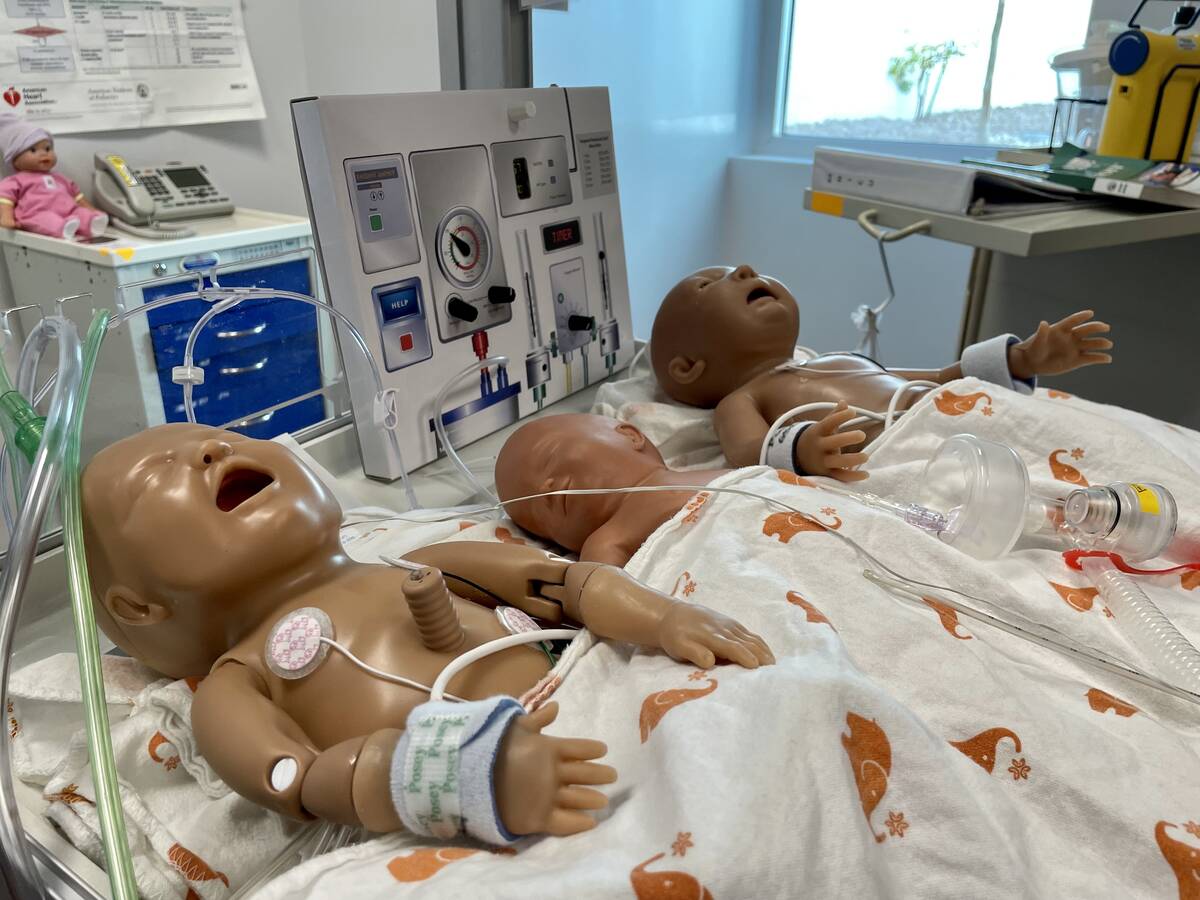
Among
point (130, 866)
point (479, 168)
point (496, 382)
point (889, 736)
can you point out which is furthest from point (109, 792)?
point (479, 168)

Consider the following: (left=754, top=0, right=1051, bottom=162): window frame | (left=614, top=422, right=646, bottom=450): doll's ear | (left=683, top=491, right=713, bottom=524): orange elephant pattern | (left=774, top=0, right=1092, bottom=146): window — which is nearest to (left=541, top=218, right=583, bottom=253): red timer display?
(left=614, top=422, right=646, bottom=450): doll's ear

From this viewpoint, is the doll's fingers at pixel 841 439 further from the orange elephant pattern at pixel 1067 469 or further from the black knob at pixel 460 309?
the black knob at pixel 460 309

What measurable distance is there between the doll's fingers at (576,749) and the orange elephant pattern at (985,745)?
0.95 ft

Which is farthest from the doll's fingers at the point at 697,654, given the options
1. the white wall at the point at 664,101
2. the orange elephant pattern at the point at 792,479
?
the white wall at the point at 664,101

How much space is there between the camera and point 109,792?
0.58m

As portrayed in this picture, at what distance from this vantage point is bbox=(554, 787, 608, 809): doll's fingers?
1.85ft

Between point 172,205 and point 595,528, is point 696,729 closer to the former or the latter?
point 595,528

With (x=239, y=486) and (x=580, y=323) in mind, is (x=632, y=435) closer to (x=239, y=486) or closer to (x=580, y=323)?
(x=580, y=323)

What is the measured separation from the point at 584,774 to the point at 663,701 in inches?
4.0

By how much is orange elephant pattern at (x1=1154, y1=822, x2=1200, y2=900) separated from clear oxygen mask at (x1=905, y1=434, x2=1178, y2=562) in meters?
0.34

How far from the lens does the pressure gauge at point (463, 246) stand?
120 cm

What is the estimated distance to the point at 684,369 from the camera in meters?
Answer: 1.39

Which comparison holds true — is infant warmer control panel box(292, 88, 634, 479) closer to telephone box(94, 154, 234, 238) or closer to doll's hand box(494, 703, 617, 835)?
doll's hand box(494, 703, 617, 835)

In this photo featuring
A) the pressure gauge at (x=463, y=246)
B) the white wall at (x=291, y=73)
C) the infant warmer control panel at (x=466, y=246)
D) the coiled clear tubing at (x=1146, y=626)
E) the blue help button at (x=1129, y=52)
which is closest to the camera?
the coiled clear tubing at (x=1146, y=626)
